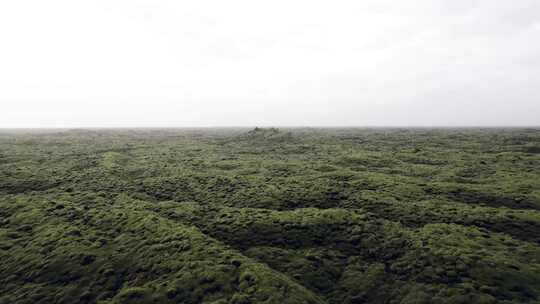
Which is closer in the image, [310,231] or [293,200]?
[310,231]

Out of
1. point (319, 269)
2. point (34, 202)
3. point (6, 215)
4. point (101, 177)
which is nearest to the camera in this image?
point (319, 269)

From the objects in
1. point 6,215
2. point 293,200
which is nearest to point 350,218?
point 293,200

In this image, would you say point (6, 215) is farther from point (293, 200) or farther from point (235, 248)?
point (293, 200)

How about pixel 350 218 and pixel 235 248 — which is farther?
pixel 350 218

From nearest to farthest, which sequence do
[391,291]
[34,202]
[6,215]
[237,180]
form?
[391,291] < [6,215] < [34,202] < [237,180]

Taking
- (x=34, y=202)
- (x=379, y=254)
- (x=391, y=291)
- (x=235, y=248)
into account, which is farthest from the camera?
(x=34, y=202)

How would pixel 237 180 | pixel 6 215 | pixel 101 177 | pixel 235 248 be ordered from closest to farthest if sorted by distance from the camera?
pixel 235 248
pixel 6 215
pixel 237 180
pixel 101 177

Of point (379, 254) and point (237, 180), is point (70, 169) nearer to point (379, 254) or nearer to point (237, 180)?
point (237, 180)

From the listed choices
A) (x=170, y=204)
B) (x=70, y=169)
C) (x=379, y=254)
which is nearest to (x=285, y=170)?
(x=170, y=204)

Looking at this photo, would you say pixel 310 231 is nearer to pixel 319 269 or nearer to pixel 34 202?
pixel 319 269
